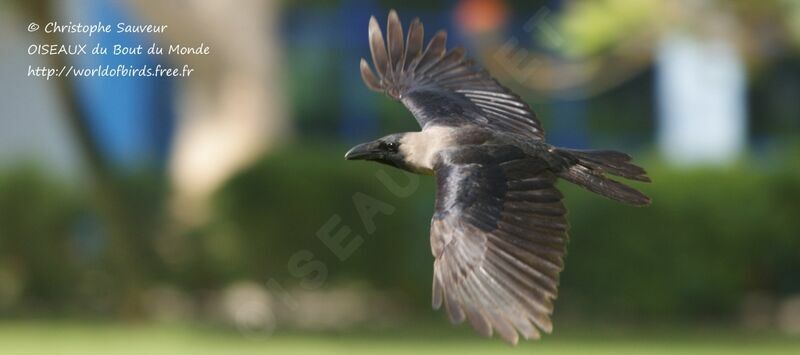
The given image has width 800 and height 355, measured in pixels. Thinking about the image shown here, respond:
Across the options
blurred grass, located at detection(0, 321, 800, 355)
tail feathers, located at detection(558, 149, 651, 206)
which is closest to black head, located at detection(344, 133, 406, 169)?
tail feathers, located at detection(558, 149, 651, 206)

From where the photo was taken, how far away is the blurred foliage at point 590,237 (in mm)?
11961

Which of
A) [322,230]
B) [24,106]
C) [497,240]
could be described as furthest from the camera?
[24,106]

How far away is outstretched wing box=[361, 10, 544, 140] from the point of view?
598 cm

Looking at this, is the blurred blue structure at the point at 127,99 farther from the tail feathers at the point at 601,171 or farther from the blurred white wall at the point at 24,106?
the tail feathers at the point at 601,171

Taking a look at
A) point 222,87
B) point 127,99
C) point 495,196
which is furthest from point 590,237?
point 127,99

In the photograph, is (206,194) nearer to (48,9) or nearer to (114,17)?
(48,9)

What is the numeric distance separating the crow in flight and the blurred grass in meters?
4.67

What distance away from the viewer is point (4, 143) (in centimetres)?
1803

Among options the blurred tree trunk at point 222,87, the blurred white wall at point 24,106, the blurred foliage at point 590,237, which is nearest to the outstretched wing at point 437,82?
the blurred foliage at point 590,237

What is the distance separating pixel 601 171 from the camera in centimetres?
538

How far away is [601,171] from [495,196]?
0.55 m

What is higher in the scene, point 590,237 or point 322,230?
point 322,230

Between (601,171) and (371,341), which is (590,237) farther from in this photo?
(601,171)

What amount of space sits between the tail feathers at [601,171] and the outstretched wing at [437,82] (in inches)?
20.1
